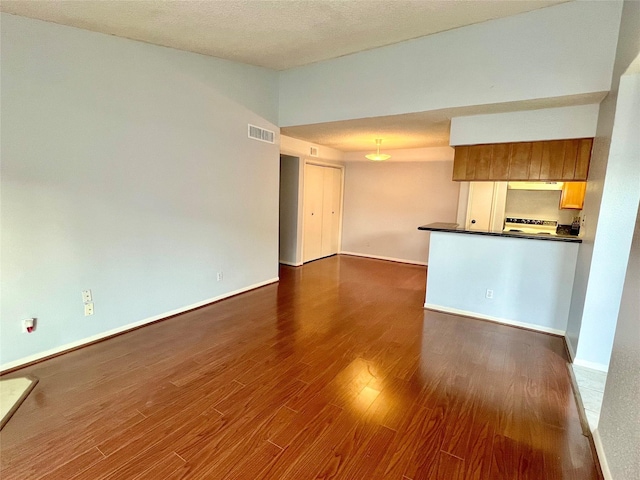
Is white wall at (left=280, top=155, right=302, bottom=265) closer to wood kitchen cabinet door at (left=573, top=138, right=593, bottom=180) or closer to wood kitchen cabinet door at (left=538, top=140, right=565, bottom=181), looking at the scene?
wood kitchen cabinet door at (left=538, top=140, right=565, bottom=181)

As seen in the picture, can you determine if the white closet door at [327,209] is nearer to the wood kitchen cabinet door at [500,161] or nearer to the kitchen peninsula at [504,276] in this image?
the kitchen peninsula at [504,276]

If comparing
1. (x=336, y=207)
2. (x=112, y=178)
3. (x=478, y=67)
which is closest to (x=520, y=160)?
(x=478, y=67)

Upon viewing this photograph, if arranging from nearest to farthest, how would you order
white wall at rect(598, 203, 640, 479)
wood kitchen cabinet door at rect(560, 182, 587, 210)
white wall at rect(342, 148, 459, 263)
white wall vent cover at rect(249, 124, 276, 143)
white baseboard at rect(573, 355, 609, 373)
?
white wall at rect(598, 203, 640, 479) < white baseboard at rect(573, 355, 609, 373) < white wall vent cover at rect(249, 124, 276, 143) < wood kitchen cabinet door at rect(560, 182, 587, 210) < white wall at rect(342, 148, 459, 263)

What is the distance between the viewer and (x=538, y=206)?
5879 mm

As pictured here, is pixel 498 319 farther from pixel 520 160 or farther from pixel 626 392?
pixel 626 392

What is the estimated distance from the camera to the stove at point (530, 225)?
574 centimetres

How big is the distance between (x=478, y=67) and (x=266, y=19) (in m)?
2.09

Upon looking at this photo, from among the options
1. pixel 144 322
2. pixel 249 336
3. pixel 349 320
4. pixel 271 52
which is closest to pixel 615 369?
pixel 349 320

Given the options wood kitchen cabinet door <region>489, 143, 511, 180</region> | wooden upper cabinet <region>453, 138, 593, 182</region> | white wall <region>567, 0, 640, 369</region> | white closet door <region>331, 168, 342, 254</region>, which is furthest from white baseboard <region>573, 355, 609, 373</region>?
white closet door <region>331, 168, 342, 254</region>

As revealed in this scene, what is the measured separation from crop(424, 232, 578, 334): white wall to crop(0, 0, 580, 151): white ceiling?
147 cm

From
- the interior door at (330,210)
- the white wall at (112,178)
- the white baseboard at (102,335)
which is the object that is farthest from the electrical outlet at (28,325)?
the interior door at (330,210)

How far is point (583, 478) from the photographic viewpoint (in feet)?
5.17

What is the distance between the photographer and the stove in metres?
5.74

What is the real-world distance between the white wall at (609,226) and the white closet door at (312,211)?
4353 millimetres
